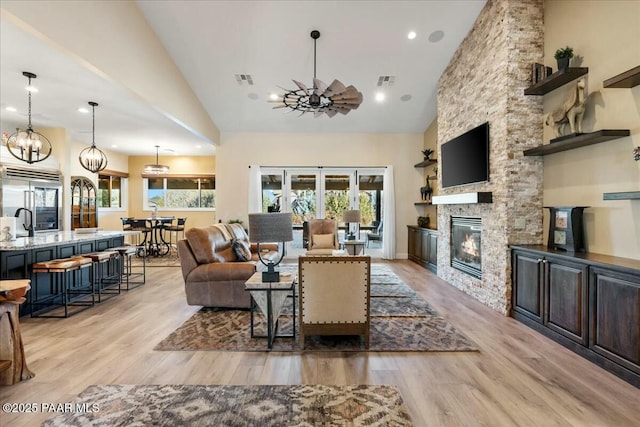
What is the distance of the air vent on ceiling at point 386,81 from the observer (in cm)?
601

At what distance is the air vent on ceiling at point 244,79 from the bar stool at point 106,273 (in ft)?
12.3

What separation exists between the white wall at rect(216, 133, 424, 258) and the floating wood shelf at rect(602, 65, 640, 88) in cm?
532

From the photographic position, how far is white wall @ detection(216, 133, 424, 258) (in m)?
8.03

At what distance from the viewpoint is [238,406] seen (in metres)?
2.12

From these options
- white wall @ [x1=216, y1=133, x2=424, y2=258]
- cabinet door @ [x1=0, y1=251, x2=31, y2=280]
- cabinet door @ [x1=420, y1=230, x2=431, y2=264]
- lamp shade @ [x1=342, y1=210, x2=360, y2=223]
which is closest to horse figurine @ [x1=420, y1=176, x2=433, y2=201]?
white wall @ [x1=216, y1=133, x2=424, y2=258]

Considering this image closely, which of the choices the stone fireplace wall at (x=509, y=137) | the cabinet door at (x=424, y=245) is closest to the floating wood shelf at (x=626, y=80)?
the stone fireplace wall at (x=509, y=137)

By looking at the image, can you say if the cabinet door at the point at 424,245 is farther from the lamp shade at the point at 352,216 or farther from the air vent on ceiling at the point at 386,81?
the air vent on ceiling at the point at 386,81

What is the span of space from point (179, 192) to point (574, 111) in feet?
33.3

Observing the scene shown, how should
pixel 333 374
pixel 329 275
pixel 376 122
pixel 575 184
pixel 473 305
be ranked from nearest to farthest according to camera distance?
1. pixel 333 374
2. pixel 329 275
3. pixel 575 184
4. pixel 473 305
5. pixel 376 122

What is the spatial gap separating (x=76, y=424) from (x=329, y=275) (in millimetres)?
1999

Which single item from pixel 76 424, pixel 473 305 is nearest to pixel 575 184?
pixel 473 305

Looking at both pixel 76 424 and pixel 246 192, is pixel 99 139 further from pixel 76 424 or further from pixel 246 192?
pixel 76 424

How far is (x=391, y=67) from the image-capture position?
5.76 metres

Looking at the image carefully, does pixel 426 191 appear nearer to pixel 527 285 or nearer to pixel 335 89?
pixel 527 285
